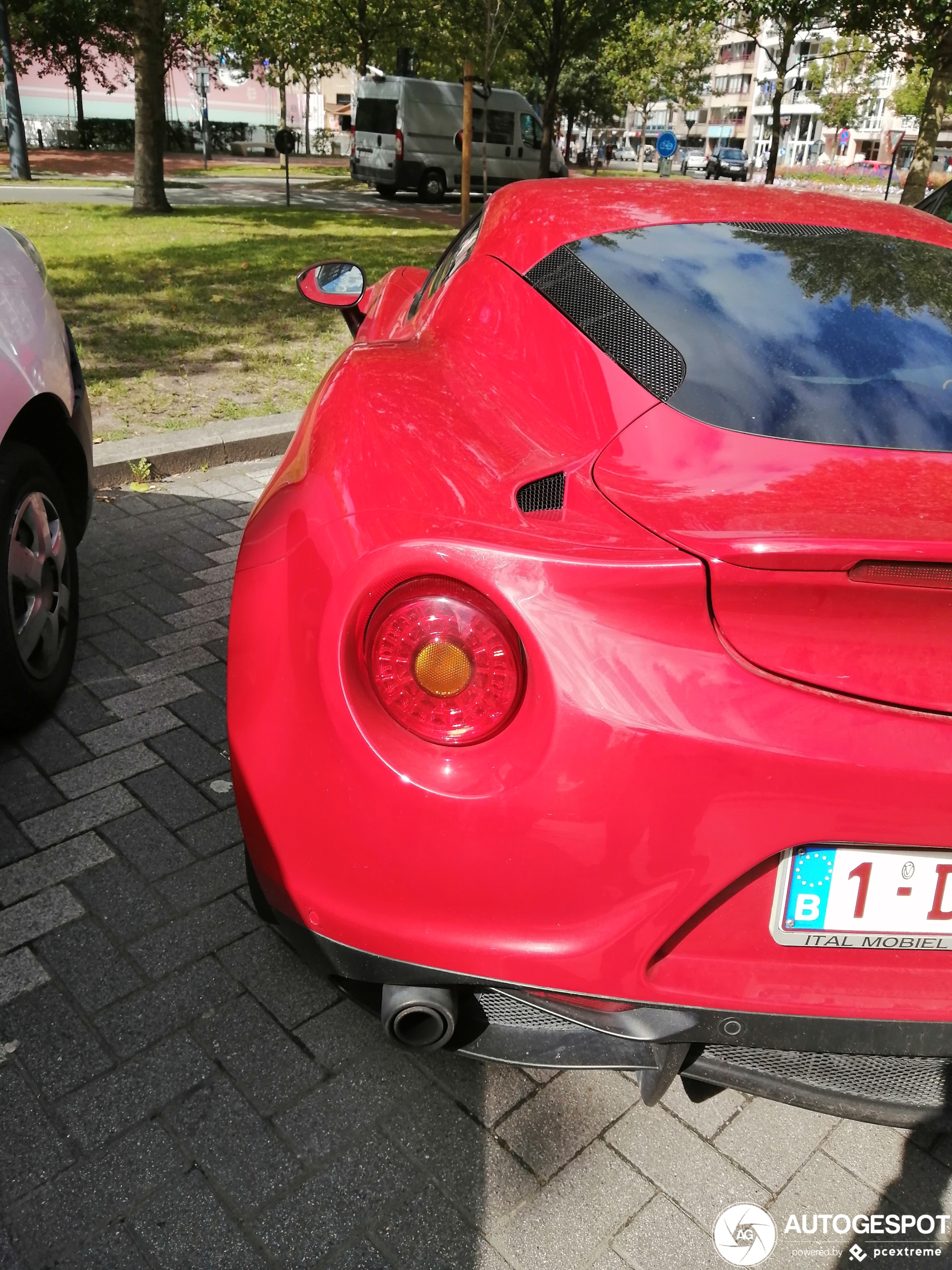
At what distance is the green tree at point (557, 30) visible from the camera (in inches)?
894

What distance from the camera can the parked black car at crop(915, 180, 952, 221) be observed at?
845 centimetres

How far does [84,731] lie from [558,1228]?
2016mm

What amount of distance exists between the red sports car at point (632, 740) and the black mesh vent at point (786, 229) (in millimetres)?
741

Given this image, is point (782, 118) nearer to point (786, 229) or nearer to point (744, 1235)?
point (786, 229)

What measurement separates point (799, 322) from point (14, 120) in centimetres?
2613

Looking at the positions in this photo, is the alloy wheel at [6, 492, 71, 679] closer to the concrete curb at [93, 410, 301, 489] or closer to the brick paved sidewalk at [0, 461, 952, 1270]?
the brick paved sidewalk at [0, 461, 952, 1270]

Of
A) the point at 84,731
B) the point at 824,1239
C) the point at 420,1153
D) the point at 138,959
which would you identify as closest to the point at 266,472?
the point at 84,731

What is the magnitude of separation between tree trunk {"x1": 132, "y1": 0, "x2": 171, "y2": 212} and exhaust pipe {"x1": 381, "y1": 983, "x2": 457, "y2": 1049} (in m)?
16.2

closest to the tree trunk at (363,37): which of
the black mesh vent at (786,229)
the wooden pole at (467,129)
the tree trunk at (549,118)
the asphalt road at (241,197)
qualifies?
the asphalt road at (241,197)

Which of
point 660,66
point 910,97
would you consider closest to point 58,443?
point 910,97

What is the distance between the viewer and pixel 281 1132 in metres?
1.92

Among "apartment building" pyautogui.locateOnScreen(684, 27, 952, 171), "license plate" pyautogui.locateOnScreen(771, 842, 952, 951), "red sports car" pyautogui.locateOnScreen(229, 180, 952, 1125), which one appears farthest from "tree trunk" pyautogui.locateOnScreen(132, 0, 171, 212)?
"apartment building" pyautogui.locateOnScreen(684, 27, 952, 171)

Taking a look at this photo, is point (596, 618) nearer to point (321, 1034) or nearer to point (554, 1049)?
point (554, 1049)

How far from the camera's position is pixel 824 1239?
5.94ft
